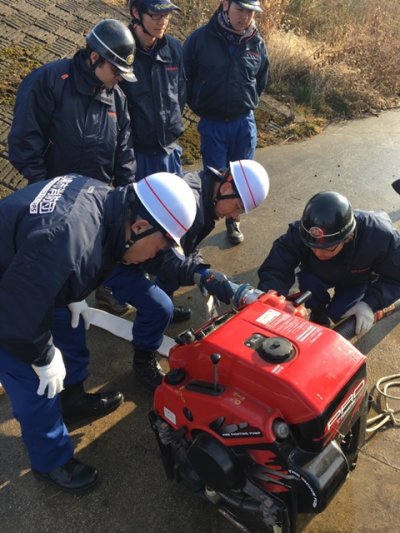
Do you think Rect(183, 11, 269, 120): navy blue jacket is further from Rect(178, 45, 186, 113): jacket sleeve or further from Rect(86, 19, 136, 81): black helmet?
Rect(86, 19, 136, 81): black helmet

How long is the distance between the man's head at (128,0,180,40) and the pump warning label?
2277mm

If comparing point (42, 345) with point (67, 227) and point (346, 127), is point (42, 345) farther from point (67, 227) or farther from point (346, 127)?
point (346, 127)

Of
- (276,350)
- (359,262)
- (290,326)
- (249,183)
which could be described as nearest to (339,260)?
(359,262)

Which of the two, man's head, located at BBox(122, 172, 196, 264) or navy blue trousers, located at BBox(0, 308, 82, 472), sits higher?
man's head, located at BBox(122, 172, 196, 264)

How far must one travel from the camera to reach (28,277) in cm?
190

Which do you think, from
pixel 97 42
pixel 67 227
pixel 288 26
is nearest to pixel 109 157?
pixel 97 42

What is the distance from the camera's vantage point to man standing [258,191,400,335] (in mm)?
2684

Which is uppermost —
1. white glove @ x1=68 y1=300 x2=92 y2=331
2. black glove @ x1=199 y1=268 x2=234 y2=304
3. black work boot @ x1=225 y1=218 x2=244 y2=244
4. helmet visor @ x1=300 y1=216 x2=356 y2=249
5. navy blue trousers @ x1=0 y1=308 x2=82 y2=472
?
helmet visor @ x1=300 y1=216 x2=356 y2=249

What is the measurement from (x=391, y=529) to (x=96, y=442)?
168 centimetres

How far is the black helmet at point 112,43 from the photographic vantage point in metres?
2.88

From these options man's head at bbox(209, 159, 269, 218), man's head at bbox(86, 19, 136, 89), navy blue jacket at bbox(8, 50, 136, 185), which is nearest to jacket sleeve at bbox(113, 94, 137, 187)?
navy blue jacket at bbox(8, 50, 136, 185)

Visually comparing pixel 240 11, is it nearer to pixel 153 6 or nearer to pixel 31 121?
pixel 153 6

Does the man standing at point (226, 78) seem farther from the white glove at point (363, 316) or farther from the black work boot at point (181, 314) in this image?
the white glove at point (363, 316)

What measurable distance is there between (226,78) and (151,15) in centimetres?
→ 110
